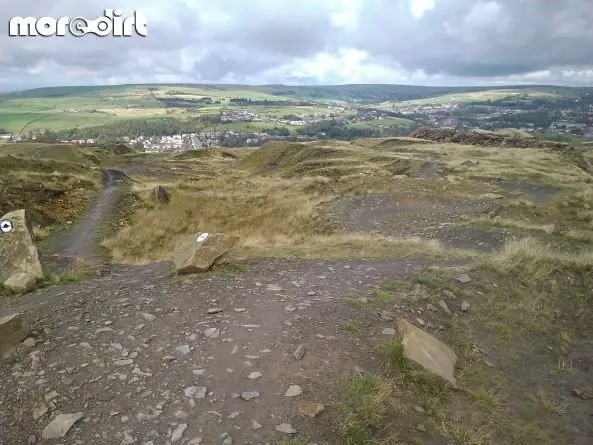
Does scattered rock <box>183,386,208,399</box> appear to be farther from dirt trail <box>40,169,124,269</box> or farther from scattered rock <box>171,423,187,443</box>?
dirt trail <box>40,169,124,269</box>

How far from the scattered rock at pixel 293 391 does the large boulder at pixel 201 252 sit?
4.14m

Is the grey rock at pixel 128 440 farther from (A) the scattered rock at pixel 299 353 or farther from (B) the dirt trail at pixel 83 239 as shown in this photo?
(B) the dirt trail at pixel 83 239

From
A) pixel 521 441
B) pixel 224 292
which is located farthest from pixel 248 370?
pixel 521 441

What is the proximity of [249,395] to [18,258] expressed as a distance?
23.4 ft

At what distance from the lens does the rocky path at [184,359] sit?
15.1 ft

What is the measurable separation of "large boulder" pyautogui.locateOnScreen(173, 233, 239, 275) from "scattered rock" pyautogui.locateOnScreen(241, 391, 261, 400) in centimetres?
404

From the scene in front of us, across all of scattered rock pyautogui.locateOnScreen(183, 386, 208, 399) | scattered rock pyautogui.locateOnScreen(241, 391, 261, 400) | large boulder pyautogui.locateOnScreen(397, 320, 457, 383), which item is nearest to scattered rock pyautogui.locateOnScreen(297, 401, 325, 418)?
scattered rock pyautogui.locateOnScreen(241, 391, 261, 400)

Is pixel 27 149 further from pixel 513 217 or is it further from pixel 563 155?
pixel 563 155

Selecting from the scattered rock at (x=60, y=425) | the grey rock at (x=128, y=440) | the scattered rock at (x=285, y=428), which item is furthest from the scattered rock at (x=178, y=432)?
the scattered rock at (x=60, y=425)

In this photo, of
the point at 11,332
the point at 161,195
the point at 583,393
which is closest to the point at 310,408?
the point at 11,332

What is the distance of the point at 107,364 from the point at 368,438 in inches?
136

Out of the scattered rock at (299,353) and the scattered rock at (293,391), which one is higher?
the scattered rock at (299,353)

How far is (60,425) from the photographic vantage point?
4.52 metres

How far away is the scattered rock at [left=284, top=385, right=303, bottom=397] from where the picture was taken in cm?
514
